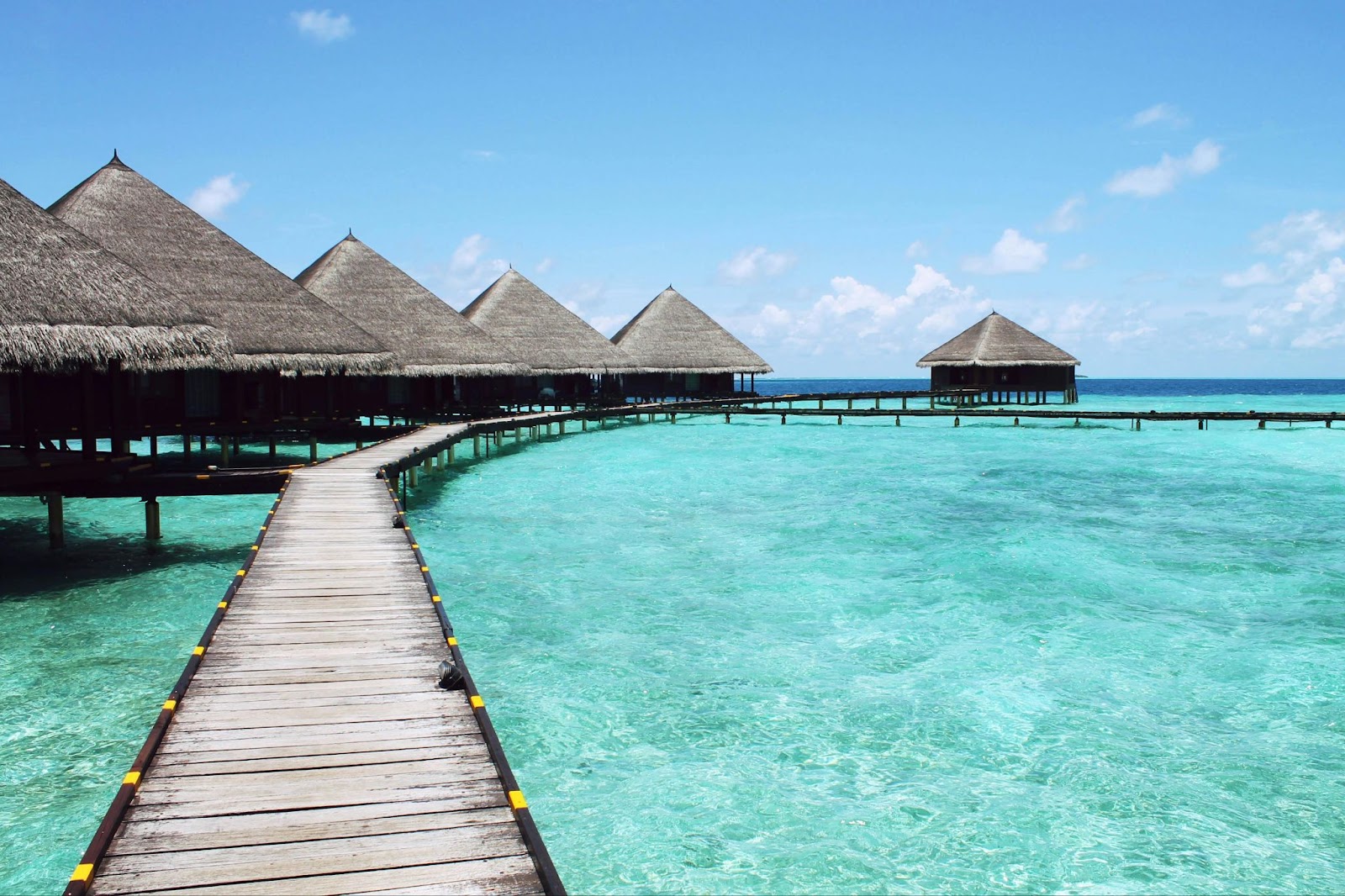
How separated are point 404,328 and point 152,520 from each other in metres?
14.2

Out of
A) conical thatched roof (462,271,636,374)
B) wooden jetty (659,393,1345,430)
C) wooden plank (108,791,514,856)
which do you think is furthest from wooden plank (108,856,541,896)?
wooden jetty (659,393,1345,430)

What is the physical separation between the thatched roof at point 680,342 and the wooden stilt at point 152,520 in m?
26.3

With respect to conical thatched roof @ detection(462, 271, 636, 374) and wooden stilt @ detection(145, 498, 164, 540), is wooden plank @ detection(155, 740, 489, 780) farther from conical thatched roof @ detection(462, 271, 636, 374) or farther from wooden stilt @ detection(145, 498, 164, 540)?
conical thatched roof @ detection(462, 271, 636, 374)

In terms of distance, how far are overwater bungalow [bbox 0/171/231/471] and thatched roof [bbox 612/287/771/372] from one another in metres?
26.5

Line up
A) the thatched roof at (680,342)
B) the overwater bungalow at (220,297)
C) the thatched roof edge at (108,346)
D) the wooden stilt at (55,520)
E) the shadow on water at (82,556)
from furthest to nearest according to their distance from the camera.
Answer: the thatched roof at (680,342)
the overwater bungalow at (220,297)
the wooden stilt at (55,520)
the shadow on water at (82,556)
the thatched roof edge at (108,346)

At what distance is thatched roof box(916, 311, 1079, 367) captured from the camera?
4653 cm

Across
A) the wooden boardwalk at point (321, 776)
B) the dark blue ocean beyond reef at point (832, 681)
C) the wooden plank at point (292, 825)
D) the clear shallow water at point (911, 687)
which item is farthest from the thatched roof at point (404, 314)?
the wooden plank at point (292, 825)

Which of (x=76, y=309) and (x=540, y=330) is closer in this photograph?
(x=76, y=309)

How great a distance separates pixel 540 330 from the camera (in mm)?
35281

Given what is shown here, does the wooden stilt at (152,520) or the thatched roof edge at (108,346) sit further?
the wooden stilt at (152,520)

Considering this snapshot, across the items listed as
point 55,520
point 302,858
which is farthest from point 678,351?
point 302,858

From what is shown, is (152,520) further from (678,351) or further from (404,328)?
(678,351)

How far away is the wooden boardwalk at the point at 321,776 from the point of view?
3541 millimetres

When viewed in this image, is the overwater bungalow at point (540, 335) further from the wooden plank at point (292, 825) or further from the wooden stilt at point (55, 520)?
the wooden plank at point (292, 825)
